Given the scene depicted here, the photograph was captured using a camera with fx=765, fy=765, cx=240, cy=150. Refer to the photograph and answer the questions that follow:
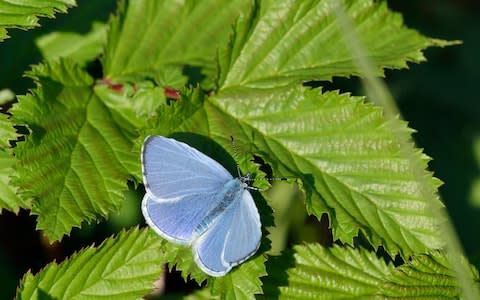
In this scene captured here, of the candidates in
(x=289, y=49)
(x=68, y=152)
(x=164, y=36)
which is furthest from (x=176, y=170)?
(x=164, y=36)

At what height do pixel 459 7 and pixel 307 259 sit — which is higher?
pixel 459 7

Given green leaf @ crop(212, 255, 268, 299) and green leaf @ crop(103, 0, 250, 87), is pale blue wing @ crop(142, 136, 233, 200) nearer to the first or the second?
green leaf @ crop(212, 255, 268, 299)

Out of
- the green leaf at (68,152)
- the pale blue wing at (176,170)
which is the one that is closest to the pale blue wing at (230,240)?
the pale blue wing at (176,170)

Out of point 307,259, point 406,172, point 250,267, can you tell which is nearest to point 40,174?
point 250,267

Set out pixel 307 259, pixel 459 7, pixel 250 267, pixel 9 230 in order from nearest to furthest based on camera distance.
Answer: pixel 250 267
pixel 307 259
pixel 9 230
pixel 459 7

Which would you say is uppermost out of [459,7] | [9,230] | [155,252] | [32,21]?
[459,7]

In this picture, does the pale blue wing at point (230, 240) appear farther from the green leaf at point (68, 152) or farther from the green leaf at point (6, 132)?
the green leaf at point (6, 132)

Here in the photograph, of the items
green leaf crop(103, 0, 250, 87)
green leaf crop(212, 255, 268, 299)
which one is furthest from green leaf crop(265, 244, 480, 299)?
green leaf crop(103, 0, 250, 87)

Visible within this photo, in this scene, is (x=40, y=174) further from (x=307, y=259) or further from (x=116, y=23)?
(x=307, y=259)
